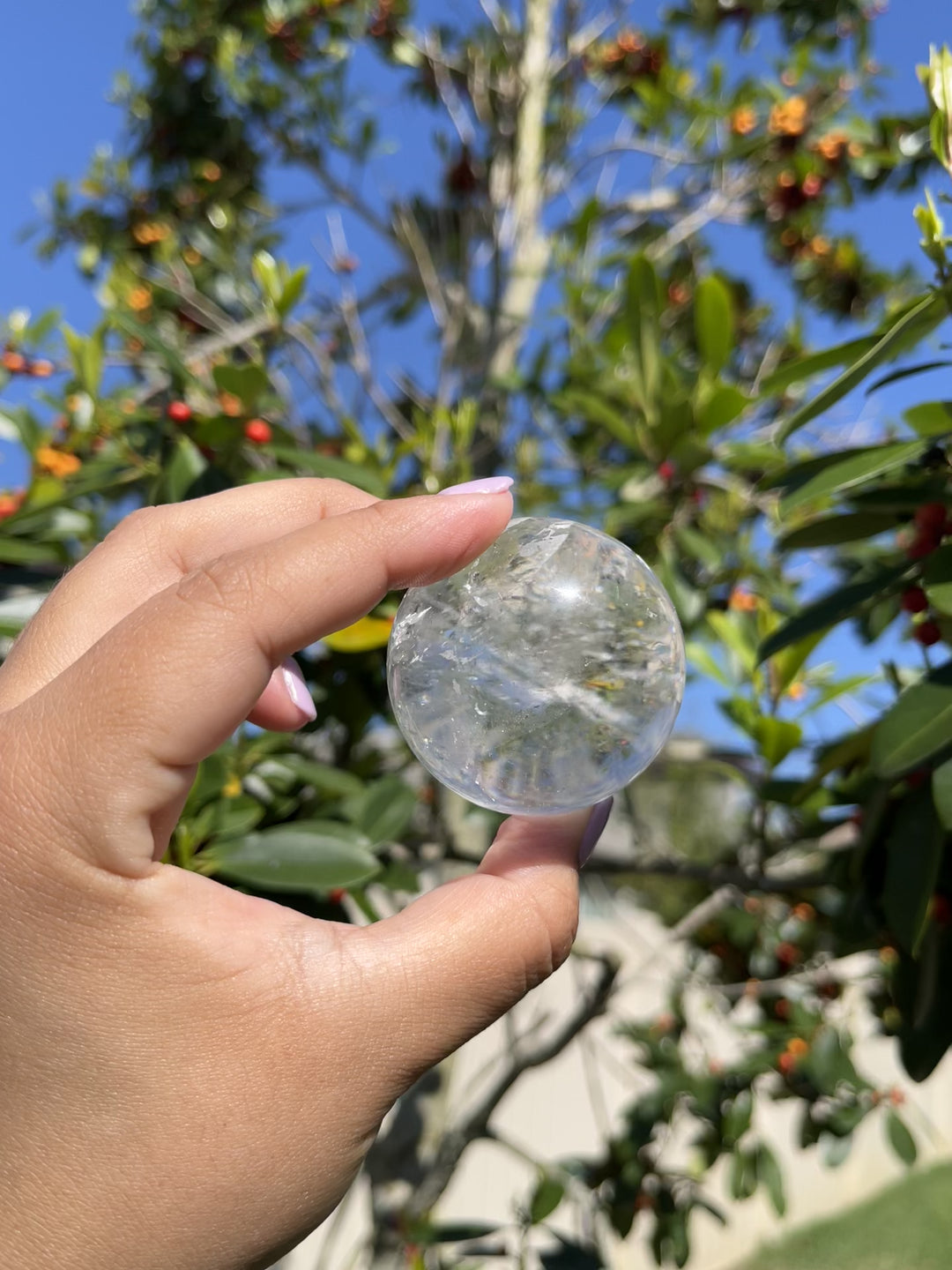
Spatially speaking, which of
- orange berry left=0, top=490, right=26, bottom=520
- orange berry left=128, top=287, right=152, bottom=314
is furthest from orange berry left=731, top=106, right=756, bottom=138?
orange berry left=0, top=490, right=26, bottom=520

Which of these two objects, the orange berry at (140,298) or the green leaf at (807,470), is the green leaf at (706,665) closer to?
the green leaf at (807,470)

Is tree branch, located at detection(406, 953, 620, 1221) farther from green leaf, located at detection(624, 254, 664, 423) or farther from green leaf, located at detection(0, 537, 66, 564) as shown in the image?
green leaf, located at detection(0, 537, 66, 564)

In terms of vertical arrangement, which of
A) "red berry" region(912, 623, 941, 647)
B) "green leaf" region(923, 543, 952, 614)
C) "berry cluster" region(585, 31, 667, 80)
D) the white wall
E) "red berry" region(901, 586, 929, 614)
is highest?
"berry cluster" region(585, 31, 667, 80)

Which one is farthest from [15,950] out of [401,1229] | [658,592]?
[401,1229]

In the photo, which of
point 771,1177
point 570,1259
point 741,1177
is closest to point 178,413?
point 570,1259

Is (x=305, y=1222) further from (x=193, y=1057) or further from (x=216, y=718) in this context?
(x=216, y=718)

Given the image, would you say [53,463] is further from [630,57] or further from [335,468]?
[630,57]

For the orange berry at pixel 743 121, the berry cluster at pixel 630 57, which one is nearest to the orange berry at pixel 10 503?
the orange berry at pixel 743 121
